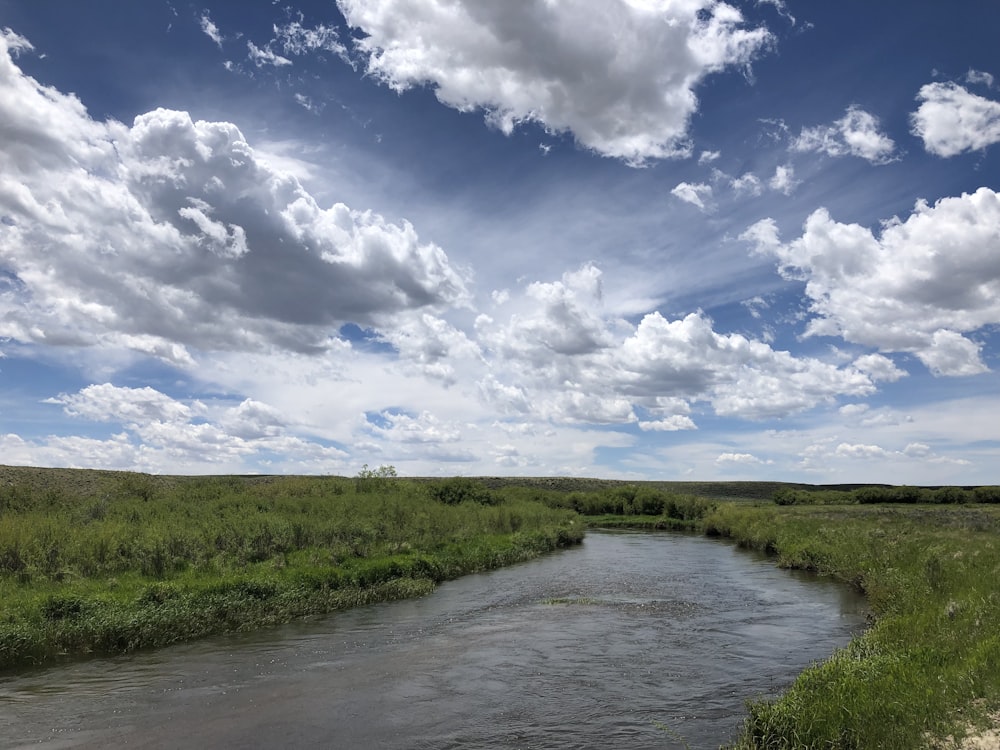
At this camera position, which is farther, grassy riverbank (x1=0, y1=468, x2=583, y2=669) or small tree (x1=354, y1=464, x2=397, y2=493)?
small tree (x1=354, y1=464, x2=397, y2=493)

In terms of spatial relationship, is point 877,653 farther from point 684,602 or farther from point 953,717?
point 684,602

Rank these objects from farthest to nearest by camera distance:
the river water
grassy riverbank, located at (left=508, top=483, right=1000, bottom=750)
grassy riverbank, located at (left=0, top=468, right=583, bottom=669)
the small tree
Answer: the small tree, grassy riverbank, located at (left=0, top=468, right=583, bottom=669), the river water, grassy riverbank, located at (left=508, top=483, right=1000, bottom=750)

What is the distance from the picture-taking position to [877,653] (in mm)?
14094

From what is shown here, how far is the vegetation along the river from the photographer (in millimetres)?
10625

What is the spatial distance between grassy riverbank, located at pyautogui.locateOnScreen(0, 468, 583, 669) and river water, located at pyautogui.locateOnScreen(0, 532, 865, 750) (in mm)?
1141

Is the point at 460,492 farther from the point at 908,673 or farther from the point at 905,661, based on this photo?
the point at 908,673

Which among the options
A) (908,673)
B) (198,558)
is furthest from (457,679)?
(198,558)

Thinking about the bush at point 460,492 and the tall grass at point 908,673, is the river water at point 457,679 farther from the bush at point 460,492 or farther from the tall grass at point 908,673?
the bush at point 460,492

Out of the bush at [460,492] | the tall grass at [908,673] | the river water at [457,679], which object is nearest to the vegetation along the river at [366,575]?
the tall grass at [908,673]

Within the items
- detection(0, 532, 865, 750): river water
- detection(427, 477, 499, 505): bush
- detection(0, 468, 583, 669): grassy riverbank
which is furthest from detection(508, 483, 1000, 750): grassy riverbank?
detection(427, 477, 499, 505): bush

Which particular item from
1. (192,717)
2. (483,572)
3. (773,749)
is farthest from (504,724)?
(483,572)

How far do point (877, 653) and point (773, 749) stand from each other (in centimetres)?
524

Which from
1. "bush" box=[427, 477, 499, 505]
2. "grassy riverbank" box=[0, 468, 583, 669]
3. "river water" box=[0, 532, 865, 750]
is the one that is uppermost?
"bush" box=[427, 477, 499, 505]

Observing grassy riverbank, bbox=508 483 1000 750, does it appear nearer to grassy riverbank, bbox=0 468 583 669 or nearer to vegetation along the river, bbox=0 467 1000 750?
vegetation along the river, bbox=0 467 1000 750
